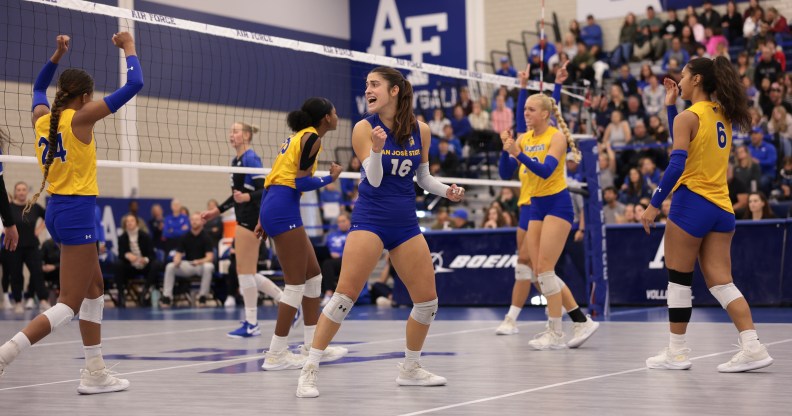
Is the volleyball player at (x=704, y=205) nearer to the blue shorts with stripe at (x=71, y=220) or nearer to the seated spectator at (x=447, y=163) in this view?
the blue shorts with stripe at (x=71, y=220)

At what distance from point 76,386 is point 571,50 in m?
18.8

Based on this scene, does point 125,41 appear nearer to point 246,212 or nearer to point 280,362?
point 280,362

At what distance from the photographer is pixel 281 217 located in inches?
310

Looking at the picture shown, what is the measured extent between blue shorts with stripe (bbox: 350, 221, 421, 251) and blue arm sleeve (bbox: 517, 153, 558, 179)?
2.44 metres

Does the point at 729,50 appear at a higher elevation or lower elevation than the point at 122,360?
higher

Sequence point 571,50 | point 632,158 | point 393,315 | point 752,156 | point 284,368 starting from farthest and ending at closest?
point 571,50 → point 632,158 → point 752,156 → point 393,315 → point 284,368

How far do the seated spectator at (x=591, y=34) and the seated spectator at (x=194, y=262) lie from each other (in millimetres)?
10497

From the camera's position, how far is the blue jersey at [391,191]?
6.08 meters

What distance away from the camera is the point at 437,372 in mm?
7172

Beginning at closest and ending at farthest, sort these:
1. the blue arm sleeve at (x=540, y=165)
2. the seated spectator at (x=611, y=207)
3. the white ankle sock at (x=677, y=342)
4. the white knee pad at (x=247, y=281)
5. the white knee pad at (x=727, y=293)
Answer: the white knee pad at (x=727, y=293), the white ankle sock at (x=677, y=342), the blue arm sleeve at (x=540, y=165), the white knee pad at (x=247, y=281), the seated spectator at (x=611, y=207)

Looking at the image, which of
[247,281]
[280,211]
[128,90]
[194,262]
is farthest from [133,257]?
[128,90]

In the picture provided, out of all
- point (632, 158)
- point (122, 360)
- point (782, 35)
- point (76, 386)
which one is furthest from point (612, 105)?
point (76, 386)

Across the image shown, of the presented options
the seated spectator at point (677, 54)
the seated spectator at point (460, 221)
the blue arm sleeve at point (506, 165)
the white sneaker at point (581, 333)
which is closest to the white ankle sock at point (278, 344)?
the white sneaker at point (581, 333)

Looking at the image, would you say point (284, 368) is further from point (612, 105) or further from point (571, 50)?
point (571, 50)
